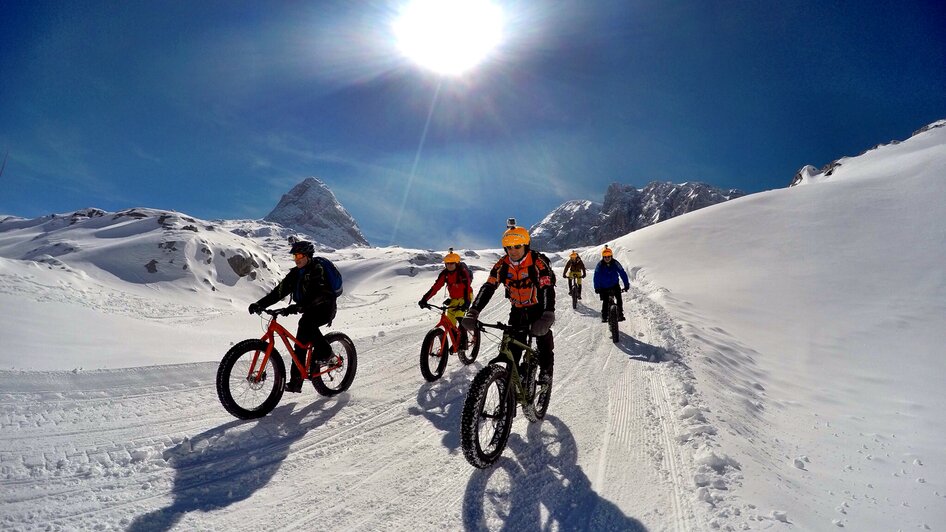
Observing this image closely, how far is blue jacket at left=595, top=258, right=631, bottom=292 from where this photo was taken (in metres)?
11.6

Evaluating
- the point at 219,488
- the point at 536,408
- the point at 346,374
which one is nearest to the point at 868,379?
the point at 536,408

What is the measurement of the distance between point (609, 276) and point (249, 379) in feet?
31.5

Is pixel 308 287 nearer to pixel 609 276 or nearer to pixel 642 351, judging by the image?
pixel 642 351

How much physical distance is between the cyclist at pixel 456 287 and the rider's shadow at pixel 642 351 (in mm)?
4261

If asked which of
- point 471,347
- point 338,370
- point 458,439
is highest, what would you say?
point 338,370

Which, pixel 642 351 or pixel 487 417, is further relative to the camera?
pixel 642 351

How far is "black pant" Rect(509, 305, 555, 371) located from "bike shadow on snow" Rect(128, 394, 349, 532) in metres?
2.85

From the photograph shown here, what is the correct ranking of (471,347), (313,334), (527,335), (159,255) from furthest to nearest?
(159,255), (471,347), (313,334), (527,335)

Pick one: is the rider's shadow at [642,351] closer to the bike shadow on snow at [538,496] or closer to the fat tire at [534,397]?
the fat tire at [534,397]

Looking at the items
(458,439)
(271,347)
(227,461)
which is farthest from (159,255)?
(458,439)

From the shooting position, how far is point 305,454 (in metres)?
4.52

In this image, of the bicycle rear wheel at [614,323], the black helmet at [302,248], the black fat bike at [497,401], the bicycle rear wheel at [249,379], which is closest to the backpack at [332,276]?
the black helmet at [302,248]

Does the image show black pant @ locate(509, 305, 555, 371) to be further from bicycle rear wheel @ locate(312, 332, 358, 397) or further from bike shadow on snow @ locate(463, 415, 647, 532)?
bicycle rear wheel @ locate(312, 332, 358, 397)

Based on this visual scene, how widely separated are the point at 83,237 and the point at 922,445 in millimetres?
53385
